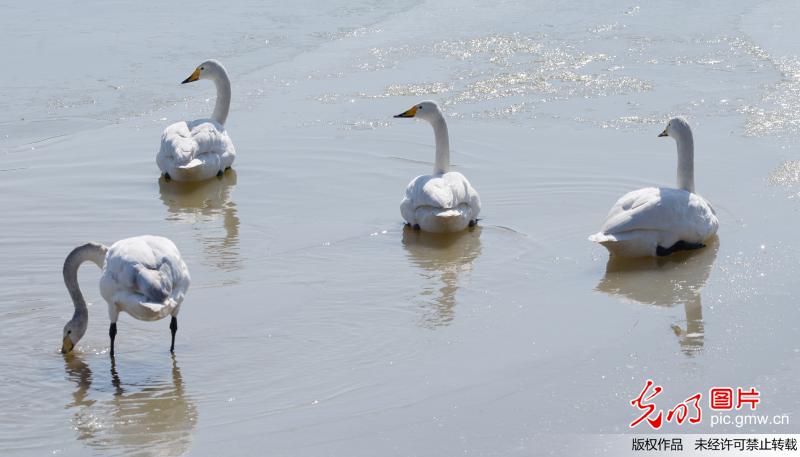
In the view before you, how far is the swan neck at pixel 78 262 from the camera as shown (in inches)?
293

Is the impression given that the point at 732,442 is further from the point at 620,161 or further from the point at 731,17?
the point at 731,17

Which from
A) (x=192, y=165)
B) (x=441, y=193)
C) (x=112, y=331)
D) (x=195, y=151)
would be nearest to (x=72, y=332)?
(x=112, y=331)

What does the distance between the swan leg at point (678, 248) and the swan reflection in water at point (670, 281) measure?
36mm

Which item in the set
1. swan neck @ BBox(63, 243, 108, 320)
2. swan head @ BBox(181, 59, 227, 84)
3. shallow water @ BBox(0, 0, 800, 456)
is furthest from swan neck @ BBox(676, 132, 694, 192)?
swan head @ BBox(181, 59, 227, 84)

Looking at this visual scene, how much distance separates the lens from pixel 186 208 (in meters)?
10.6

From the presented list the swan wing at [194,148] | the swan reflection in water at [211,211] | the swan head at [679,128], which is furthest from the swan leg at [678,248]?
the swan wing at [194,148]

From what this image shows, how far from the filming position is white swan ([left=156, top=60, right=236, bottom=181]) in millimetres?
11195

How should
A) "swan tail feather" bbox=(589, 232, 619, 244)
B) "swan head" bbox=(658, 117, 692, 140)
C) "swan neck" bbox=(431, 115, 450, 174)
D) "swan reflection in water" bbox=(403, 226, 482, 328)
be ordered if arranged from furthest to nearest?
"swan neck" bbox=(431, 115, 450, 174) < "swan head" bbox=(658, 117, 692, 140) < "swan tail feather" bbox=(589, 232, 619, 244) < "swan reflection in water" bbox=(403, 226, 482, 328)

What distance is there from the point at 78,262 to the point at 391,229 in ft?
9.40

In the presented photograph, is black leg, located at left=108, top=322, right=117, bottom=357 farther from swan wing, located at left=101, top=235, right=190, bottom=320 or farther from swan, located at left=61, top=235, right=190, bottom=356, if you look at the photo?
swan wing, located at left=101, top=235, right=190, bottom=320

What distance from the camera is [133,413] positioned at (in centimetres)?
645

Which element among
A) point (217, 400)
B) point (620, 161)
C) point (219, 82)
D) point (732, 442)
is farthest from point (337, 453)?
point (219, 82)
